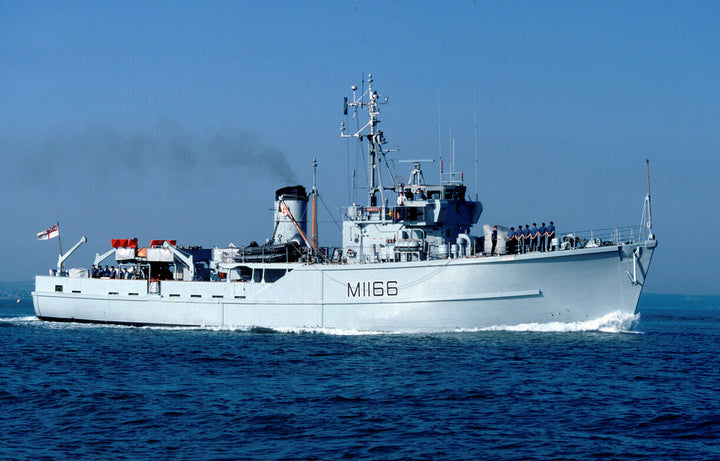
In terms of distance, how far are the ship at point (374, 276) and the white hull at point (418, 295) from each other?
0.15 feet

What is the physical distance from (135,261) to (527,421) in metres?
27.6

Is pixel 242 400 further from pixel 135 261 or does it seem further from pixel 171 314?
pixel 135 261

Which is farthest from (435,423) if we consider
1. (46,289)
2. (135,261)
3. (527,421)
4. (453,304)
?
(46,289)

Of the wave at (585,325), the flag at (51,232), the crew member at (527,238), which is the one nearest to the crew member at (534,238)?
the crew member at (527,238)

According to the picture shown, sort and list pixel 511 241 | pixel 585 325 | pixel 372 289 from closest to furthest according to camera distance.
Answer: pixel 585 325 < pixel 511 241 < pixel 372 289

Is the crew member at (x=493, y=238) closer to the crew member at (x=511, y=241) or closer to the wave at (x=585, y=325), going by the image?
the crew member at (x=511, y=241)

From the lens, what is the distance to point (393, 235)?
34.9m

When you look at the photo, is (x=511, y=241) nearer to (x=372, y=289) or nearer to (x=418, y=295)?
(x=418, y=295)

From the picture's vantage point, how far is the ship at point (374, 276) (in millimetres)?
29812

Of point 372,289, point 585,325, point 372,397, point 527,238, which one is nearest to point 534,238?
point 527,238

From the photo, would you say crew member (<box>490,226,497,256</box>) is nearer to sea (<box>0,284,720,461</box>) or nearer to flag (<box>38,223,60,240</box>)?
sea (<box>0,284,720,461</box>)

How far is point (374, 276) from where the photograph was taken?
32281 millimetres

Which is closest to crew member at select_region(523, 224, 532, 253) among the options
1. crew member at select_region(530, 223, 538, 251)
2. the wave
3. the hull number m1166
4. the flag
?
crew member at select_region(530, 223, 538, 251)

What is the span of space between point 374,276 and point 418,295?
2125mm
